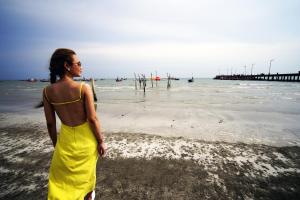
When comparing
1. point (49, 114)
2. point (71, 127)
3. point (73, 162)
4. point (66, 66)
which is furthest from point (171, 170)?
point (66, 66)

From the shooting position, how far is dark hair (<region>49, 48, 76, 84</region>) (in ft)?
6.59

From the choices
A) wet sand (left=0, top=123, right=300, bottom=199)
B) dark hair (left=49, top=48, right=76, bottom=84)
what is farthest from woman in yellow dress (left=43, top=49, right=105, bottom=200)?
wet sand (left=0, top=123, right=300, bottom=199)

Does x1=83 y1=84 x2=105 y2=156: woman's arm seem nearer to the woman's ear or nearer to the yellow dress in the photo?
the yellow dress

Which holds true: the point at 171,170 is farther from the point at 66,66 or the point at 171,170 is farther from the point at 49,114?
the point at 66,66

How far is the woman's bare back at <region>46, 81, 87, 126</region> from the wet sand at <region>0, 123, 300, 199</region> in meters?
1.92

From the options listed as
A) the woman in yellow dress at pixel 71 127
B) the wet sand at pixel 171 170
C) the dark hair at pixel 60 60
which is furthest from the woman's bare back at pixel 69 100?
the wet sand at pixel 171 170

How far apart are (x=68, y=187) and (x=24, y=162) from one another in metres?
3.48

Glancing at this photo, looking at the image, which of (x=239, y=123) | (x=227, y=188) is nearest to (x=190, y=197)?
(x=227, y=188)

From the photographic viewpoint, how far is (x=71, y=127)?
2.05 metres

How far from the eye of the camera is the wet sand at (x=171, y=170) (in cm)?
344

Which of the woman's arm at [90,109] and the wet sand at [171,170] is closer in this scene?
the woman's arm at [90,109]

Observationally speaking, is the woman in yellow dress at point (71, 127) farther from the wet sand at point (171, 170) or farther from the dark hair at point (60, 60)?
the wet sand at point (171, 170)

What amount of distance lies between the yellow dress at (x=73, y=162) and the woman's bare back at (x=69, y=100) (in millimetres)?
88

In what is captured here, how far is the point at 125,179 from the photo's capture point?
387cm
